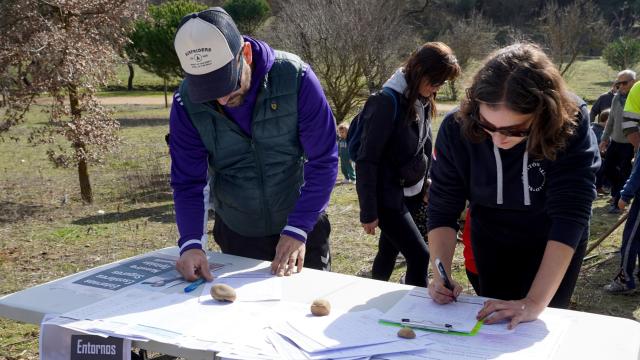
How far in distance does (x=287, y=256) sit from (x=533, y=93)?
1.05 metres

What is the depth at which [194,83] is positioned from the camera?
87.5 inches

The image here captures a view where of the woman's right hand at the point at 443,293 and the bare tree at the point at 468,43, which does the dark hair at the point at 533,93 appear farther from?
the bare tree at the point at 468,43

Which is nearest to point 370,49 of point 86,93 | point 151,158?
point 151,158

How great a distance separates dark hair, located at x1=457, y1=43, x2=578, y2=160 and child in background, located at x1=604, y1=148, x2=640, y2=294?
8.71 ft

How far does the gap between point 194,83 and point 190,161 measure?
1.46 feet

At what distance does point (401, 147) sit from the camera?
132 inches

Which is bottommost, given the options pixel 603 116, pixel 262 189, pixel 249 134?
pixel 603 116

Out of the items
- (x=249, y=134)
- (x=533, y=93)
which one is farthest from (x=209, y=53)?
(x=533, y=93)

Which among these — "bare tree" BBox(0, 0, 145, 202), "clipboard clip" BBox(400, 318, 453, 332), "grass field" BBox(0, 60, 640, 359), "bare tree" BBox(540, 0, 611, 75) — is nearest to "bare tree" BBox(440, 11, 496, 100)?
"bare tree" BBox(540, 0, 611, 75)

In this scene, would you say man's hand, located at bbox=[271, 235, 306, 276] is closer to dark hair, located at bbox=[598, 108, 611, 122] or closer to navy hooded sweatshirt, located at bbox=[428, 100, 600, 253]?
navy hooded sweatshirt, located at bbox=[428, 100, 600, 253]

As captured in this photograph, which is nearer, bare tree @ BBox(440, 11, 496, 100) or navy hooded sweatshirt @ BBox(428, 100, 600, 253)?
navy hooded sweatshirt @ BBox(428, 100, 600, 253)

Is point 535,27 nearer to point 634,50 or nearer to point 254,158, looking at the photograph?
point 634,50

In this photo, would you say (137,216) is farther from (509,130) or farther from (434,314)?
(509,130)

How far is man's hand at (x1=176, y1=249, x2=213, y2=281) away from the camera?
2344mm
